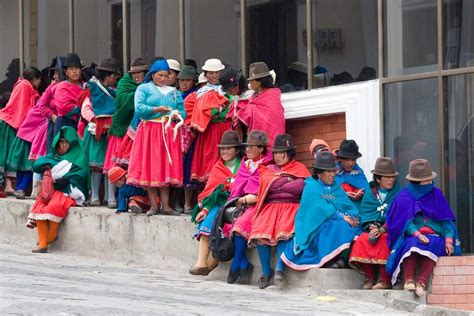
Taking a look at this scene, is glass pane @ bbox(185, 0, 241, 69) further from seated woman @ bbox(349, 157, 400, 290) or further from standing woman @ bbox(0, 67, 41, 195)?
seated woman @ bbox(349, 157, 400, 290)

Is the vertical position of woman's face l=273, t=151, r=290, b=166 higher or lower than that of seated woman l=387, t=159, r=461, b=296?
higher

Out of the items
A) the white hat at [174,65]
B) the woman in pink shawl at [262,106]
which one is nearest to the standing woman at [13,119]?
the white hat at [174,65]

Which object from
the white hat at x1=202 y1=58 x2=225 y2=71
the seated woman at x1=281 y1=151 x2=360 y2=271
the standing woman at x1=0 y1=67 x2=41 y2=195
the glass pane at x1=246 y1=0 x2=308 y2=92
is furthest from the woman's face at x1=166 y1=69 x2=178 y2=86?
the standing woman at x1=0 y1=67 x2=41 y2=195

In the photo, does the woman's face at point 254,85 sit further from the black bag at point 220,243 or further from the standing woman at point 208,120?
the black bag at point 220,243

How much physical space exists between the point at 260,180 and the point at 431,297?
2301 millimetres

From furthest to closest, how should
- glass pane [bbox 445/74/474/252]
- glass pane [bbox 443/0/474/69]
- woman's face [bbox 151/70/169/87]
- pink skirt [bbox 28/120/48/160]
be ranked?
pink skirt [bbox 28/120/48/160], woman's face [bbox 151/70/169/87], glass pane [bbox 443/0/474/69], glass pane [bbox 445/74/474/252]

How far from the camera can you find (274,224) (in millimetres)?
15828

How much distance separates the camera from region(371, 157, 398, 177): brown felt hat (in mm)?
15688

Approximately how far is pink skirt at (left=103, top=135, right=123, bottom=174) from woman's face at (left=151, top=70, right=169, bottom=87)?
1199 millimetres

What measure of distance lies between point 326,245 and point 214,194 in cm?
172

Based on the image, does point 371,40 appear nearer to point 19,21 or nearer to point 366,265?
point 366,265

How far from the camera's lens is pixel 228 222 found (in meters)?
16.4

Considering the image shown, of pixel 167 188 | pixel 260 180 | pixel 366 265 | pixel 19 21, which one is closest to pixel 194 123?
A: pixel 167 188

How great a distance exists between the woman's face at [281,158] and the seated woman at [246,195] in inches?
12.6
